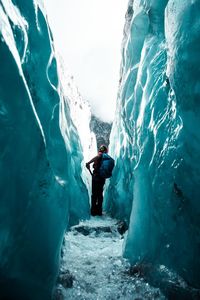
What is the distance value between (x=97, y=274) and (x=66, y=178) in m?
1.08

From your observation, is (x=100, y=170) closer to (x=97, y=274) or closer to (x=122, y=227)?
(x=122, y=227)

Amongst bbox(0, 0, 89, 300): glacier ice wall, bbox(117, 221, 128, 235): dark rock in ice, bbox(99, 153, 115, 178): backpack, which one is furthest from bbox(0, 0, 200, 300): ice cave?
bbox(99, 153, 115, 178): backpack

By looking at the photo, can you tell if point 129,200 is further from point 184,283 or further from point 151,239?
point 184,283

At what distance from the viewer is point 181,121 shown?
2801 mm

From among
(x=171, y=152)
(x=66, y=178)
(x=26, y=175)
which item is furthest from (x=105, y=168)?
(x=26, y=175)

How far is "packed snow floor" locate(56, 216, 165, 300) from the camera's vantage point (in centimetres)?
273

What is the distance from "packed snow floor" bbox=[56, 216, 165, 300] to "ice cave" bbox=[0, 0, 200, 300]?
0.04 ft

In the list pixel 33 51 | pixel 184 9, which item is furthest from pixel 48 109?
pixel 184 9

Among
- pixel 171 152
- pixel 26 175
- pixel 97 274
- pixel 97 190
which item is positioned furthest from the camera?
pixel 97 190

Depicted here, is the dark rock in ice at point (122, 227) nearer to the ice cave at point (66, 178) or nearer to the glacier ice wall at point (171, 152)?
the ice cave at point (66, 178)

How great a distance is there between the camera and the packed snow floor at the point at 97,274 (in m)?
2.73

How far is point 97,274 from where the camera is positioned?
3127mm

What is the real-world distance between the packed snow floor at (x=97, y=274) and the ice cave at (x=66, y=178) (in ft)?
0.04

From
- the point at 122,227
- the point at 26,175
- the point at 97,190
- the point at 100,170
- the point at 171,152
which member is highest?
the point at 100,170
